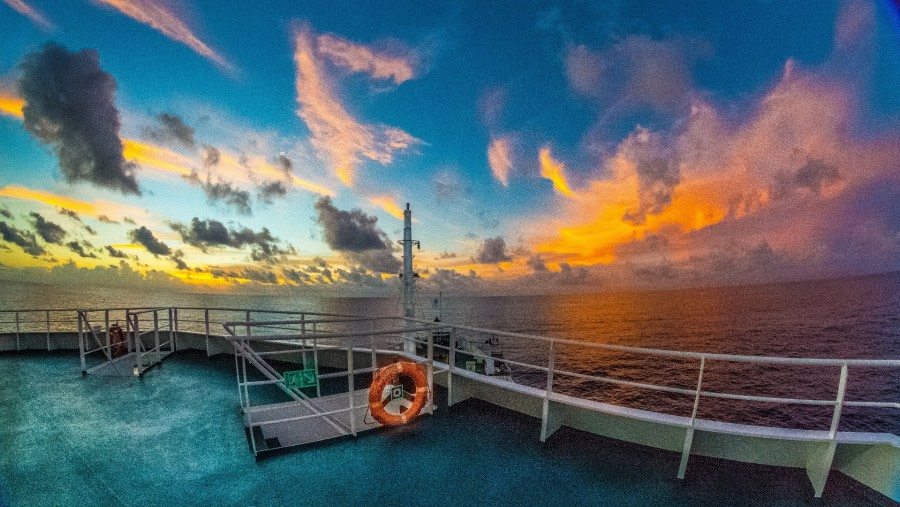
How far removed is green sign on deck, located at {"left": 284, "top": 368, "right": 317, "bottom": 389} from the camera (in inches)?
167

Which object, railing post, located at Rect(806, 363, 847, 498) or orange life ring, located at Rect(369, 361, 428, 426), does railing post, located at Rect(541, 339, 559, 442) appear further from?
railing post, located at Rect(806, 363, 847, 498)

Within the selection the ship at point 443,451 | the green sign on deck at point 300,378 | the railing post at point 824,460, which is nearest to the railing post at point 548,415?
the ship at point 443,451

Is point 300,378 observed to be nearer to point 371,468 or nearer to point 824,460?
point 371,468

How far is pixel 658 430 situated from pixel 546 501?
62.2 inches

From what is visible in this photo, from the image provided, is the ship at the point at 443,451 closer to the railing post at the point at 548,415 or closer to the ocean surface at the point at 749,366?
the railing post at the point at 548,415

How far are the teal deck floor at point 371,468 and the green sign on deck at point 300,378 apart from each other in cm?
73

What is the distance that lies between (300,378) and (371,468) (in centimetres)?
144

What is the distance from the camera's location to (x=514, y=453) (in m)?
3.79

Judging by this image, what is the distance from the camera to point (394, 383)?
15.0ft

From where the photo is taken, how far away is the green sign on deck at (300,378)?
4250 mm

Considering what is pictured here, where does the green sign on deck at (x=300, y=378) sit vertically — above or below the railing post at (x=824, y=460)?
above

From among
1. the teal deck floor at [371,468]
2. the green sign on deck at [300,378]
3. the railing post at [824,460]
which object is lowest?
the teal deck floor at [371,468]

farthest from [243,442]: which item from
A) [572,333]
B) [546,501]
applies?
[572,333]

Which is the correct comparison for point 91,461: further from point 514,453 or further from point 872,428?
point 872,428
